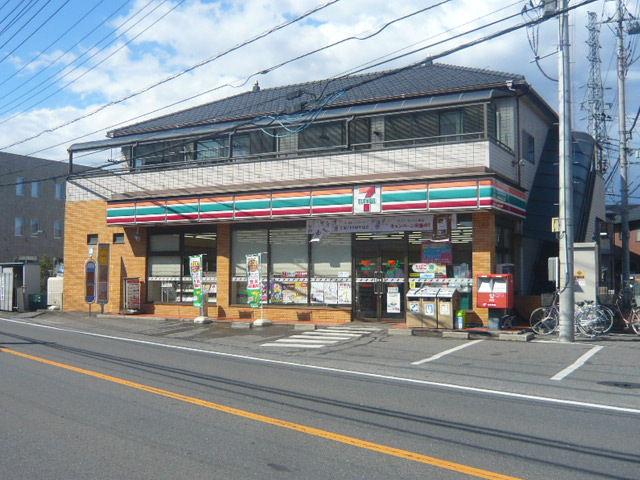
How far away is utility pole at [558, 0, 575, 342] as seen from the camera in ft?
54.0

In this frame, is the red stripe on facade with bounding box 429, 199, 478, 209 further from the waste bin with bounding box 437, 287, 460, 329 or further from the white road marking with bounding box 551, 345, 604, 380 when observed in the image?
the white road marking with bounding box 551, 345, 604, 380

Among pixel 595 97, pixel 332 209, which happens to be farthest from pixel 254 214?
pixel 595 97

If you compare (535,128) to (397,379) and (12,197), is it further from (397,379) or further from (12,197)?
(12,197)

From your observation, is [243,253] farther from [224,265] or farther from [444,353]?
[444,353]

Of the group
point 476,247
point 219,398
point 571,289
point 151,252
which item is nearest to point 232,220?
point 151,252

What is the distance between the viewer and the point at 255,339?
18688 millimetres

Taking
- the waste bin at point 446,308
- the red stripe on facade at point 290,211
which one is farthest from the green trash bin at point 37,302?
the waste bin at point 446,308

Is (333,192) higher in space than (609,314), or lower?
higher

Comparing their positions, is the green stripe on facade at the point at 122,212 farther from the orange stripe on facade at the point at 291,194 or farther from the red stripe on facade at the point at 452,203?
the red stripe on facade at the point at 452,203

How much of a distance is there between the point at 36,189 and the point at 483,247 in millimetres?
41452

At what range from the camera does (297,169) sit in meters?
22.1

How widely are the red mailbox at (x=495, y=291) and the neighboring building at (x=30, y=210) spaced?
3685 centimetres

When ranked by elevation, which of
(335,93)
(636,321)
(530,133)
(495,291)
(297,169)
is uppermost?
(530,133)

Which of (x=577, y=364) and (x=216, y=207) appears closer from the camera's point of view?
(x=577, y=364)
